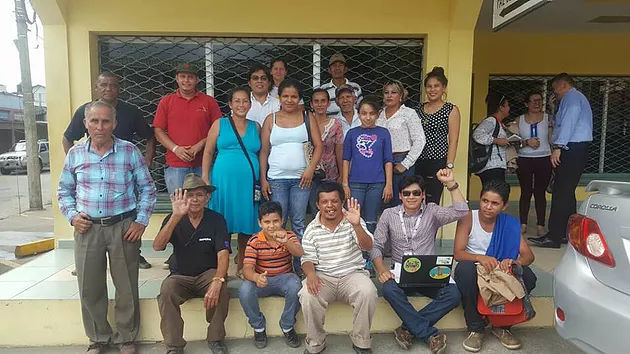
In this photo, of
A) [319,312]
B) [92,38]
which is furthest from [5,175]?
[319,312]

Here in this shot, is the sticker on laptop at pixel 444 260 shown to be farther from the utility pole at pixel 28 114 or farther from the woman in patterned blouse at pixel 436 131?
the utility pole at pixel 28 114

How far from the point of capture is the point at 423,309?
3105 millimetres

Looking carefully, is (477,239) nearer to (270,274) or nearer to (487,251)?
(487,251)

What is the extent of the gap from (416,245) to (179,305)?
1663 mm

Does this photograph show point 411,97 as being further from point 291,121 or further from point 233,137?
point 233,137

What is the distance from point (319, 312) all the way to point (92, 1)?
A: 3793mm

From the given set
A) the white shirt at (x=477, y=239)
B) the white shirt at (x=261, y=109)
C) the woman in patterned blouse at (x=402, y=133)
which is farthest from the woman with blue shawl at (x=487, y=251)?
the white shirt at (x=261, y=109)

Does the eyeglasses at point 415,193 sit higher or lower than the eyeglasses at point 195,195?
higher

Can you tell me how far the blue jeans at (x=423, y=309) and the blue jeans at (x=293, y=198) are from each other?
2.77 ft

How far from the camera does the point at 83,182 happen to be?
282 centimetres

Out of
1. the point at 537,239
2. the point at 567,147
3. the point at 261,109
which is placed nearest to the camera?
the point at 261,109

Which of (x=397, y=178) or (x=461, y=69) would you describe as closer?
(x=397, y=178)

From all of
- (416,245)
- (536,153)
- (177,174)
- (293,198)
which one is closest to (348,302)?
(416,245)

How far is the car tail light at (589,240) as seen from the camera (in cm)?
207
